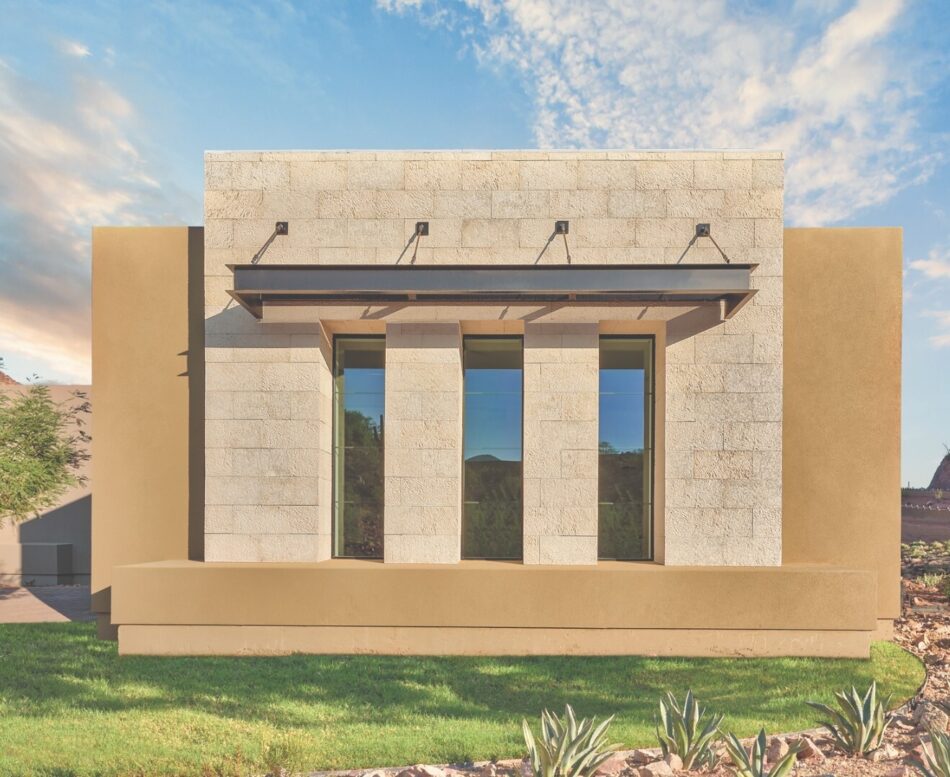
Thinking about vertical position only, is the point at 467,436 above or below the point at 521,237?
below

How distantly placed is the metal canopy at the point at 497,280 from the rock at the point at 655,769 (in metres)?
7.05

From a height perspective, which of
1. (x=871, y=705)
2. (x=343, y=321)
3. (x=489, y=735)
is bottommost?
(x=489, y=735)

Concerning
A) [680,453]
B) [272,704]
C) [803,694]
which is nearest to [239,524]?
[272,704]

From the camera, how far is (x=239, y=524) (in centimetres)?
1155

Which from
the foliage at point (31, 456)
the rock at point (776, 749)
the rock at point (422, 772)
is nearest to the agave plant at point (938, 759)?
the rock at point (776, 749)

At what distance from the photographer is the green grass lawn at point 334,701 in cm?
688

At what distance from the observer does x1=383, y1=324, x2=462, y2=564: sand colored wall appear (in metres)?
11.4

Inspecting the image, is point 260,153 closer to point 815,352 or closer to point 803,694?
point 815,352

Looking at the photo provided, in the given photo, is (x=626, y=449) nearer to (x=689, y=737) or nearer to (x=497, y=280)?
(x=497, y=280)

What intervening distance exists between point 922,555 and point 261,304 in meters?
20.5

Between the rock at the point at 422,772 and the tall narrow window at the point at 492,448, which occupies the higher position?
the tall narrow window at the point at 492,448

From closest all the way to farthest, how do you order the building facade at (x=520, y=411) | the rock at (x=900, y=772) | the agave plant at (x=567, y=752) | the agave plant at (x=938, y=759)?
the agave plant at (x=938, y=759), the agave plant at (x=567, y=752), the rock at (x=900, y=772), the building facade at (x=520, y=411)

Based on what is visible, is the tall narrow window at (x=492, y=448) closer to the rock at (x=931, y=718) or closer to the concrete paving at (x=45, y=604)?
the rock at (x=931, y=718)

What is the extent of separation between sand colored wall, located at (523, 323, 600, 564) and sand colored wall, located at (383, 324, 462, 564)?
4.26 feet
